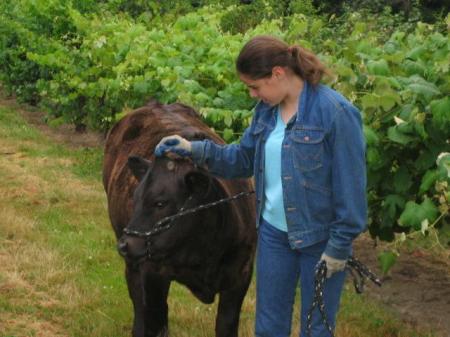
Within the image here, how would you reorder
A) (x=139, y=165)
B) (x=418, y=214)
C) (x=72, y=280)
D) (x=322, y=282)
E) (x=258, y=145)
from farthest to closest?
1. (x=72, y=280)
2. (x=418, y=214)
3. (x=139, y=165)
4. (x=258, y=145)
5. (x=322, y=282)

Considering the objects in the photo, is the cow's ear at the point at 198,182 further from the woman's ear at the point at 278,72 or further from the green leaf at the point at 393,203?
the green leaf at the point at 393,203

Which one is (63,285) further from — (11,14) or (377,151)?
(11,14)

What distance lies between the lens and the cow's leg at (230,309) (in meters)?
5.38

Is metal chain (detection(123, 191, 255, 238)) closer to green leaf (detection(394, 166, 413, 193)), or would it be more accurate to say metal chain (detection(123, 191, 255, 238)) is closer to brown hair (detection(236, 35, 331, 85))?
brown hair (detection(236, 35, 331, 85))

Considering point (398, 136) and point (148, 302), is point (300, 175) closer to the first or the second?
point (398, 136)

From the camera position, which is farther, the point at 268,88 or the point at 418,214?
the point at 418,214

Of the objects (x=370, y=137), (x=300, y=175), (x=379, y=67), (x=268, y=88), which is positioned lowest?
(x=370, y=137)

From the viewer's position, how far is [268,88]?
4.03 meters

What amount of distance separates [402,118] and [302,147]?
1.82 m

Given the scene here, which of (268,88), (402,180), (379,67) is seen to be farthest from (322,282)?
(379,67)

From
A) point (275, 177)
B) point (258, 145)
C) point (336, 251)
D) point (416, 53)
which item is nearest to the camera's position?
point (336, 251)

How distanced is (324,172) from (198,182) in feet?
3.20

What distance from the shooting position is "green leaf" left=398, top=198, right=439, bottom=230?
205 inches

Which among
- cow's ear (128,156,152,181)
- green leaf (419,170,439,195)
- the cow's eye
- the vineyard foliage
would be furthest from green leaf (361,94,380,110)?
the cow's eye
